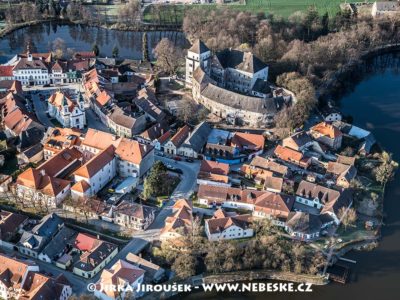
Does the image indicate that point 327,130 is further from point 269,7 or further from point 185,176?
point 269,7

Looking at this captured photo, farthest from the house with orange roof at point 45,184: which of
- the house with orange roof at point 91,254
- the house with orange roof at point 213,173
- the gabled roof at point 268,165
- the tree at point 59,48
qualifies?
the tree at point 59,48

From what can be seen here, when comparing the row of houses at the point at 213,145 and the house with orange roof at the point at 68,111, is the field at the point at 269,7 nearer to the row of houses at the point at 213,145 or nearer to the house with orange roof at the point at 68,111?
the house with orange roof at the point at 68,111

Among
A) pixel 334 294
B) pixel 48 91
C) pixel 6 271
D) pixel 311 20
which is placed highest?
pixel 311 20

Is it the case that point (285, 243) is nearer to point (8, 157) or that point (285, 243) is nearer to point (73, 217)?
point (73, 217)

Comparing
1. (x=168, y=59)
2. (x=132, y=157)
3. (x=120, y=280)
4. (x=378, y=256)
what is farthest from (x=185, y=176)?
(x=168, y=59)

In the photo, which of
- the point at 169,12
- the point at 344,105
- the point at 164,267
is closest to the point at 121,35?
the point at 169,12
